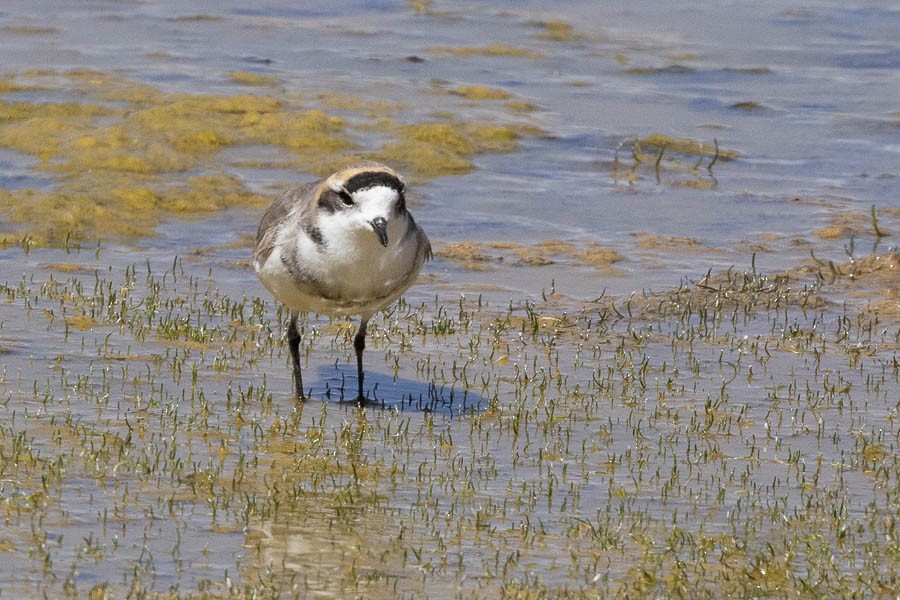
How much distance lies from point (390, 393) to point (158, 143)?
8945mm

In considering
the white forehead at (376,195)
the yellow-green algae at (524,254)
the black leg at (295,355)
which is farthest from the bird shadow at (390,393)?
the yellow-green algae at (524,254)

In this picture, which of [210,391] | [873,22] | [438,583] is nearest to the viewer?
[438,583]

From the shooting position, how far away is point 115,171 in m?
18.3

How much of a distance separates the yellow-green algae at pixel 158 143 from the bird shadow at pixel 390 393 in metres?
5.02

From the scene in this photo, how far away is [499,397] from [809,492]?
8.78ft

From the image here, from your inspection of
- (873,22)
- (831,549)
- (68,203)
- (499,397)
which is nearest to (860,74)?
(873,22)

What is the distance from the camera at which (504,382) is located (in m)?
11.5

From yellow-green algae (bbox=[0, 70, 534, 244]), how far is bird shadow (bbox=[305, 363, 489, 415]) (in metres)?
5.02

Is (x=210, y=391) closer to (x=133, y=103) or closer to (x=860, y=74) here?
(x=133, y=103)

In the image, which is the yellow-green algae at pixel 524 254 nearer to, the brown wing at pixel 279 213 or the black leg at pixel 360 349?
the black leg at pixel 360 349

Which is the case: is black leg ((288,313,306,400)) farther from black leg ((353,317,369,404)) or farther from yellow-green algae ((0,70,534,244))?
yellow-green algae ((0,70,534,244))

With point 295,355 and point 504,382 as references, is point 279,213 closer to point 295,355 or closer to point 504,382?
point 295,355

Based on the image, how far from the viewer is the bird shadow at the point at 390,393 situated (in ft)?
35.6

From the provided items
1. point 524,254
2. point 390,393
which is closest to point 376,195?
point 390,393
